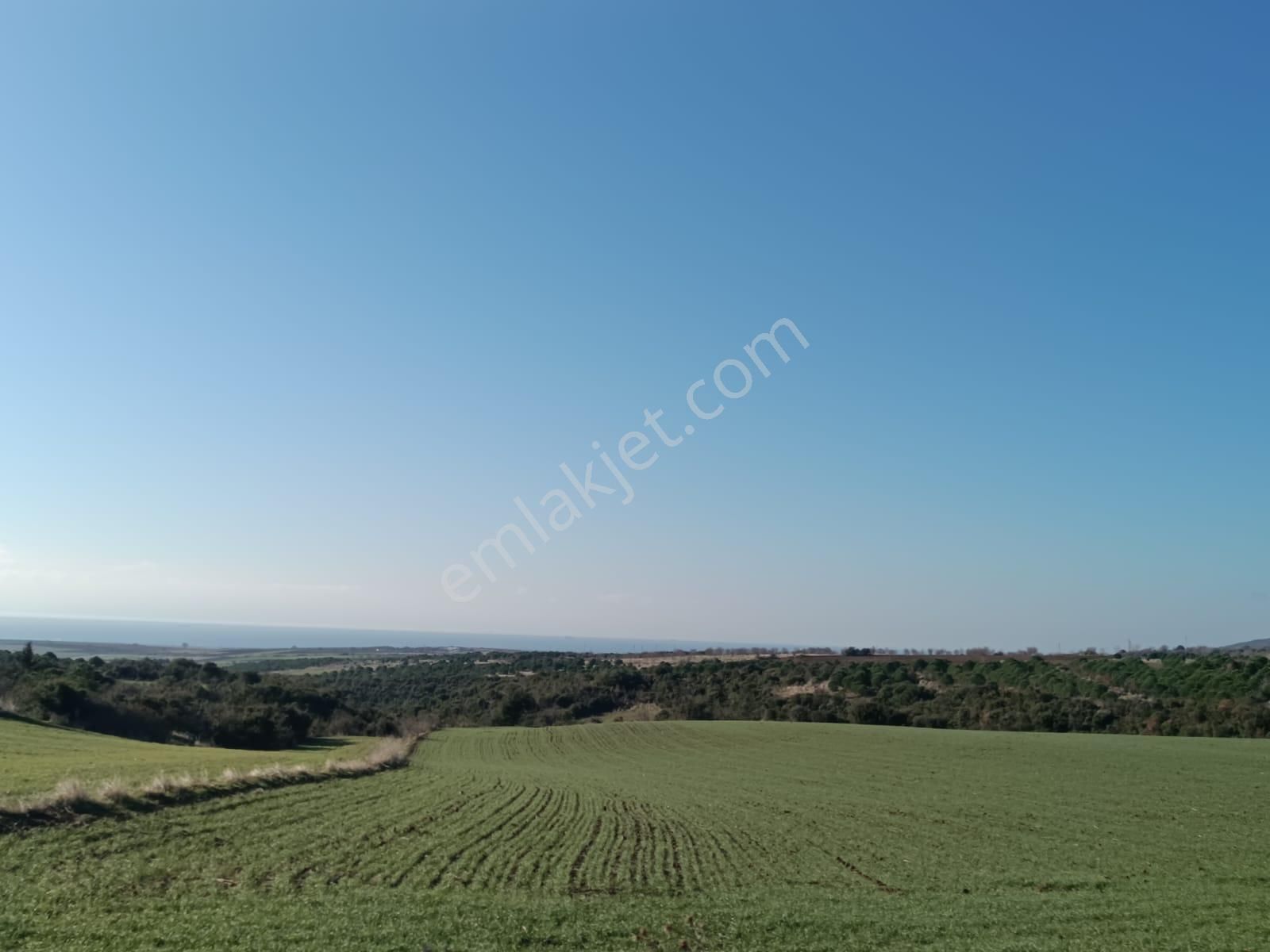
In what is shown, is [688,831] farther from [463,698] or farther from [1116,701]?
[463,698]

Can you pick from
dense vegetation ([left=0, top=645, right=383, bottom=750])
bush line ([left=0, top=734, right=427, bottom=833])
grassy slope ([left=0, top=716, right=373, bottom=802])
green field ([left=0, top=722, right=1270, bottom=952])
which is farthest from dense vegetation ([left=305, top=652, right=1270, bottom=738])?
bush line ([left=0, top=734, right=427, bottom=833])

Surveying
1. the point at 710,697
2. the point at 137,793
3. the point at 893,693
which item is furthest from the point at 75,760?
the point at 893,693

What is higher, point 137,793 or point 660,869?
point 137,793

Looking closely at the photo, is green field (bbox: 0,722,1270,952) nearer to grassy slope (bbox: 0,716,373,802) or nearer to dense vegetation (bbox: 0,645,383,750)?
grassy slope (bbox: 0,716,373,802)

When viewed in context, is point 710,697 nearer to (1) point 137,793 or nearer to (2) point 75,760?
(2) point 75,760

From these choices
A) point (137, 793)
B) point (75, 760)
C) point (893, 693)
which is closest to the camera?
point (137, 793)

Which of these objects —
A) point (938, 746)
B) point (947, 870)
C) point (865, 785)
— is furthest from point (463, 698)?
point (947, 870)
